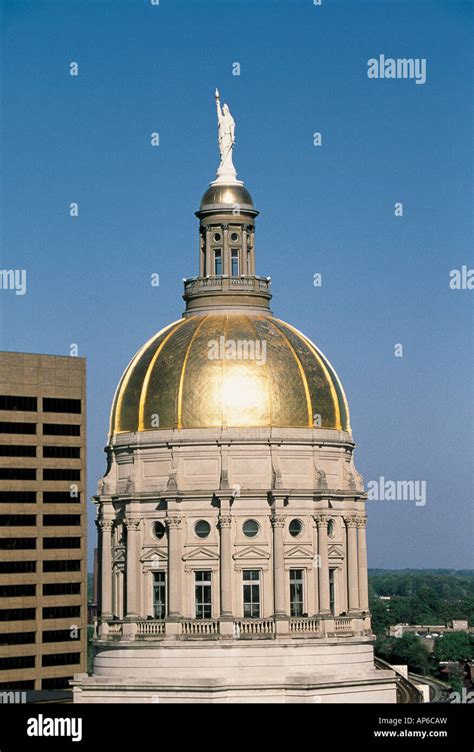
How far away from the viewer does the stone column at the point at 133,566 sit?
11531 centimetres

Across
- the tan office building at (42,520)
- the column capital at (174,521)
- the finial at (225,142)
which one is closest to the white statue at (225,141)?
the finial at (225,142)

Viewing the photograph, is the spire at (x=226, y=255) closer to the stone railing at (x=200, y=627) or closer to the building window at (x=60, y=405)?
the stone railing at (x=200, y=627)

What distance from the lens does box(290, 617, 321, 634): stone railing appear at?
11362cm

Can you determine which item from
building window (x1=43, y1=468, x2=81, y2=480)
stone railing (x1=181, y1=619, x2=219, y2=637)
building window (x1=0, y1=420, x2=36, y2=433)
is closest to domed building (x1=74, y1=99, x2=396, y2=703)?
stone railing (x1=181, y1=619, x2=219, y2=637)

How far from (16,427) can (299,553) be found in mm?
73277

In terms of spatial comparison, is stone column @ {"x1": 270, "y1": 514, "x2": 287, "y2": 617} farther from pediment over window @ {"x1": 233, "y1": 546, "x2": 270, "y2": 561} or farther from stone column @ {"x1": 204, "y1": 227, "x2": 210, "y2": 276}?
stone column @ {"x1": 204, "y1": 227, "x2": 210, "y2": 276}

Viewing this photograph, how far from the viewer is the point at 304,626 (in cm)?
11394

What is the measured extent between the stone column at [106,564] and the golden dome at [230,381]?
5.29 metres

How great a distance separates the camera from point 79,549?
7397 inches

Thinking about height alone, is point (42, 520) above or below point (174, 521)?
above

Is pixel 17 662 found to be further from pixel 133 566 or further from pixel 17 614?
pixel 133 566

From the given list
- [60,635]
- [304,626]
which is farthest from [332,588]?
[60,635]
